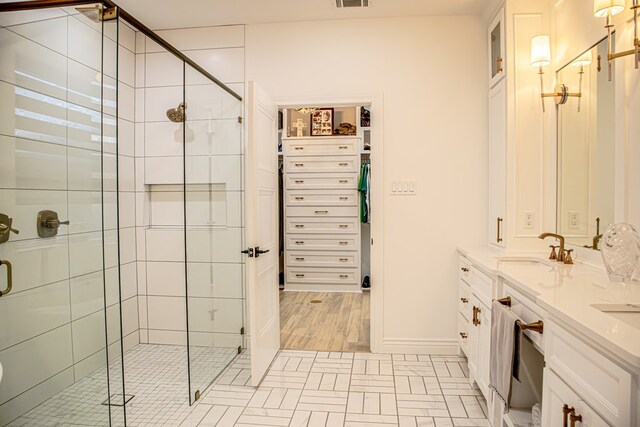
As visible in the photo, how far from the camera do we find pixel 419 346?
10.2 feet

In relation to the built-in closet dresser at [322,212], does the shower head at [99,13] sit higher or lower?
higher

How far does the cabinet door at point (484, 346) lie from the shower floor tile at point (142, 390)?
168 centimetres

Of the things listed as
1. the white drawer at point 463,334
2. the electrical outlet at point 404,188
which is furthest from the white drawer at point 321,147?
the white drawer at point 463,334

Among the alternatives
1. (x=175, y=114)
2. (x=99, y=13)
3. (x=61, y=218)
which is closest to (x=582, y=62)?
(x=99, y=13)

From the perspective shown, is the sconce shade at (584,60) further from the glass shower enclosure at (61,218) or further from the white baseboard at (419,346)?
the glass shower enclosure at (61,218)

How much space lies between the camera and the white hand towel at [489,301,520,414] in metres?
1.62

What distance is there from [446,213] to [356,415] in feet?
5.32

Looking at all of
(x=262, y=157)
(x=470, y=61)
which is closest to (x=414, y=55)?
(x=470, y=61)

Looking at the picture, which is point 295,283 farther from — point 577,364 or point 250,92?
point 577,364

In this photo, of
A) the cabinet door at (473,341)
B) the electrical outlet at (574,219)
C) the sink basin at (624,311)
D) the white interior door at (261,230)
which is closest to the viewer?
the sink basin at (624,311)

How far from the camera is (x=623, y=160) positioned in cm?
177

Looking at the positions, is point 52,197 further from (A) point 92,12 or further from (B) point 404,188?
(B) point 404,188

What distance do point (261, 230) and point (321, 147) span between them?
2582 millimetres

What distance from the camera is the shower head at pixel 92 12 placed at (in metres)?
1.79
